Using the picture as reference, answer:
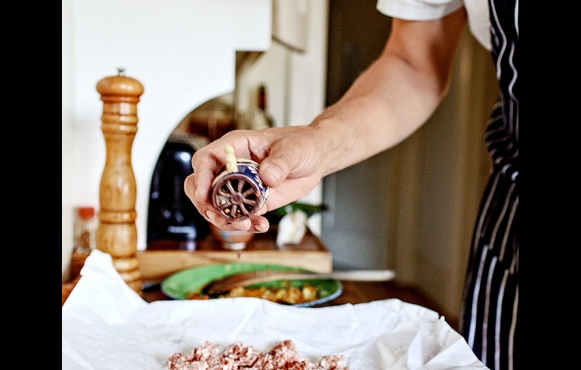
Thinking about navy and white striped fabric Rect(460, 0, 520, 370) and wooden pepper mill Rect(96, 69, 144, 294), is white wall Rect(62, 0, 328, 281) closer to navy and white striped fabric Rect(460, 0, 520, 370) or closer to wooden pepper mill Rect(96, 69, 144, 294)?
wooden pepper mill Rect(96, 69, 144, 294)

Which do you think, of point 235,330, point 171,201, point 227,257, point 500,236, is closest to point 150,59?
point 171,201

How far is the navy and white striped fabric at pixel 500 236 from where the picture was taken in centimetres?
77

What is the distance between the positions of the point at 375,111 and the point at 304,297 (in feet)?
1.08

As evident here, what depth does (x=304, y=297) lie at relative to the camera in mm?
928

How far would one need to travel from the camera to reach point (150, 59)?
108 centimetres

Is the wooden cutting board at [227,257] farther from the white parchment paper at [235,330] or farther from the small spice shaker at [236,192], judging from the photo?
the small spice shaker at [236,192]

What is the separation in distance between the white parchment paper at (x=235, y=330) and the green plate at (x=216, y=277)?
12 cm

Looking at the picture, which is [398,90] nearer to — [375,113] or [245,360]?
[375,113]

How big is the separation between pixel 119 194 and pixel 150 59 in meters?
0.34

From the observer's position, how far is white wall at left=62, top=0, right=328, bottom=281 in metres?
1.04
